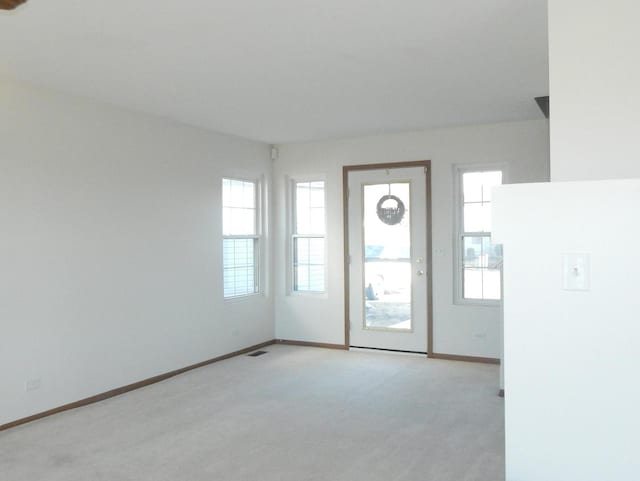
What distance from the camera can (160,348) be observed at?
17.4ft

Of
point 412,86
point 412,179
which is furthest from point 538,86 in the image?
point 412,179

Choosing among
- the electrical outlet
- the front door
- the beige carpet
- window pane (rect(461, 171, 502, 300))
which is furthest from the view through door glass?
the electrical outlet

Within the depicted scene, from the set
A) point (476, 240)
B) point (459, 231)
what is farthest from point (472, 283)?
point (459, 231)

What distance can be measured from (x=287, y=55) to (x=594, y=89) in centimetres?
189

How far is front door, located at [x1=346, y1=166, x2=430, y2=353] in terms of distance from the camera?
20.5ft

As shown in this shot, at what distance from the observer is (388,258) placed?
6461mm

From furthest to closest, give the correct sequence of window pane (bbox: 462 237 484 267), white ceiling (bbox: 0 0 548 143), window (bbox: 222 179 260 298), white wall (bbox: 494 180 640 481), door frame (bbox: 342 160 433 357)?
window (bbox: 222 179 260 298) → door frame (bbox: 342 160 433 357) → window pane (bbox: 462 237 484 267) → white ceiling (bbox: 0 0 548 143) → white wall (bbox: 494 180 640 481)

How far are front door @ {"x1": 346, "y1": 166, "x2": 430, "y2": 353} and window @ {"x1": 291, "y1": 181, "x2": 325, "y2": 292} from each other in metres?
0.44

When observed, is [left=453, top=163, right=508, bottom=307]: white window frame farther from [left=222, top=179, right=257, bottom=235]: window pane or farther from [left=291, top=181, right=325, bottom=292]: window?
[left=222, top=179, right=257, bottom=235]: window pane

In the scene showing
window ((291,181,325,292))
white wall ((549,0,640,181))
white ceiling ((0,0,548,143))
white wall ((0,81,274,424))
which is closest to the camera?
white wall ((549,0,640,181))

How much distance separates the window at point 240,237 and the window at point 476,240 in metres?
2.42

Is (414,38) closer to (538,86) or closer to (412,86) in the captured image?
(412,86)

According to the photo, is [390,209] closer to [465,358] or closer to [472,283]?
[472,283]

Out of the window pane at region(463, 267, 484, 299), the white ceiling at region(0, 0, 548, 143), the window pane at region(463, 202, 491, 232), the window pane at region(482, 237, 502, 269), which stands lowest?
the window pane at region(463, 267, 484, 299)
